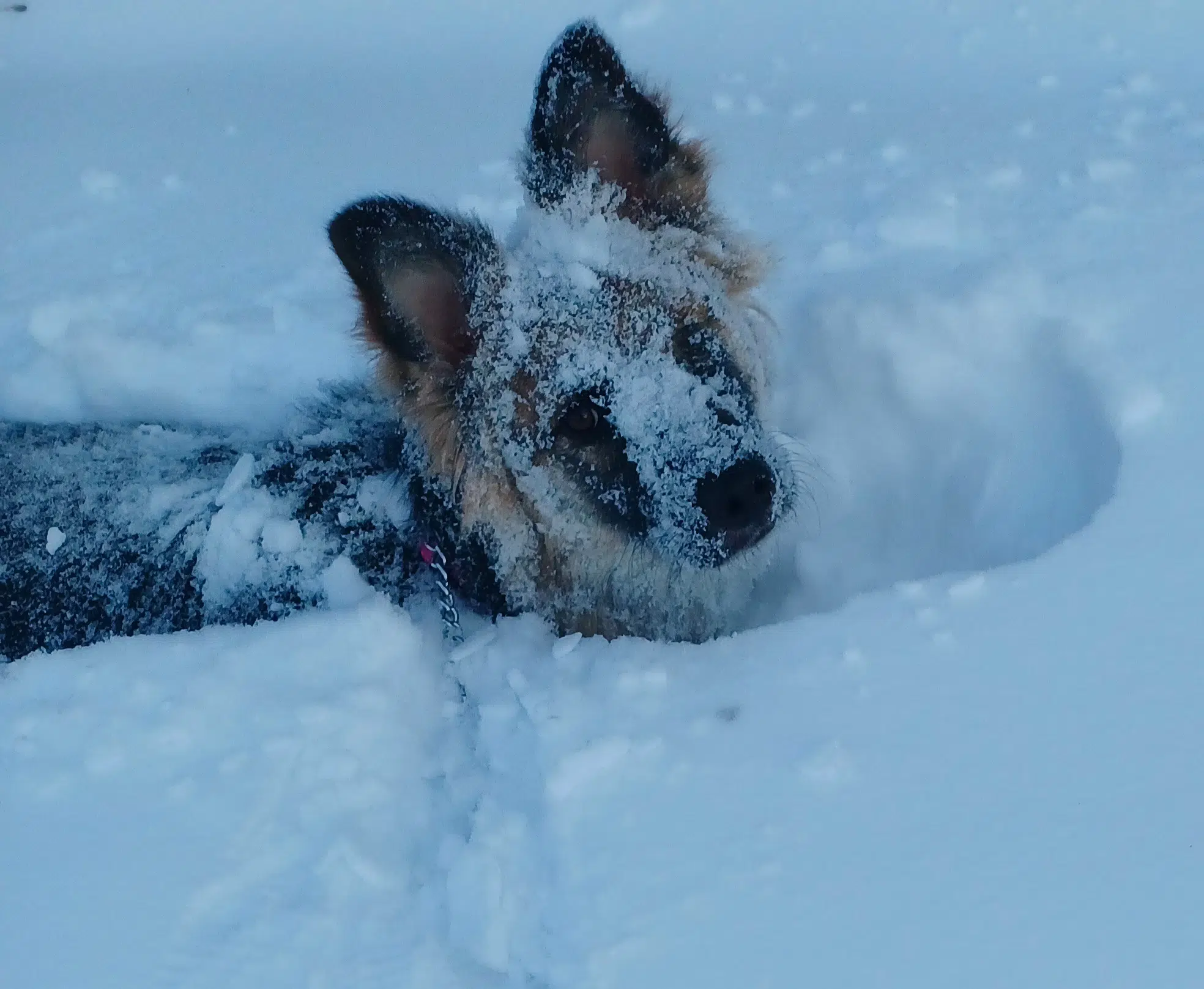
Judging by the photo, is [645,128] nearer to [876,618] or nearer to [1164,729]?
[876,618]

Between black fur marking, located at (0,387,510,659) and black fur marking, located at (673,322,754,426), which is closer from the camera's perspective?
black fur marking, located at (673,322,754,426)

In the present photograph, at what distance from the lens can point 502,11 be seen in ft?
14.8

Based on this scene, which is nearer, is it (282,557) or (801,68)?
(282,557)

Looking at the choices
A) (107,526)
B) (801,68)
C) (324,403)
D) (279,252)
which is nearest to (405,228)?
(324,403)

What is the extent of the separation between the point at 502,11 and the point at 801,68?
142cm

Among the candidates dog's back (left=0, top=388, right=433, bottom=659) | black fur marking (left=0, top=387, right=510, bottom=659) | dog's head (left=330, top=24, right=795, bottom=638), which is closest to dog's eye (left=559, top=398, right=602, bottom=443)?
dog's head (left=330, top=24, right=795, bottom=638)

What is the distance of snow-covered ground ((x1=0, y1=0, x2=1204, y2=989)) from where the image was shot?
5.92 feet

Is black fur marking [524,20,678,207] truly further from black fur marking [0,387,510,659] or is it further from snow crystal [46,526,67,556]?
snow crystal [46,526,67,556]

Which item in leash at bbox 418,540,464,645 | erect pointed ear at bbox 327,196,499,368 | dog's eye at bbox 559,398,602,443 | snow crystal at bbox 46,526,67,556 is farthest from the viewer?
snow crystal at bbox 46,526,67,556

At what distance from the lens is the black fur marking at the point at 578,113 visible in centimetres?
245

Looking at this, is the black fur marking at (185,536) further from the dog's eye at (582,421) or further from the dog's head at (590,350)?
the dog's eye at (582,421)

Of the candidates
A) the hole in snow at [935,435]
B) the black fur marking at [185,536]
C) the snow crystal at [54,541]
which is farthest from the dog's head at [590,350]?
the snow crystal at [54,541]

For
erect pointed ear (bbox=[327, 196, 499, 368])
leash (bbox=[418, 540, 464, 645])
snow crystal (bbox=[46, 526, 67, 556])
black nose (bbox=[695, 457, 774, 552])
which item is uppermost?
erect pointed ear (bbox=[327, 196, 499, 368])

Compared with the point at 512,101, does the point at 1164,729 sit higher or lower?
lower
